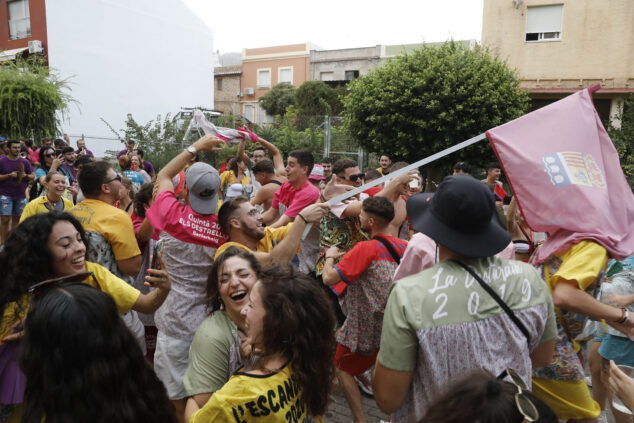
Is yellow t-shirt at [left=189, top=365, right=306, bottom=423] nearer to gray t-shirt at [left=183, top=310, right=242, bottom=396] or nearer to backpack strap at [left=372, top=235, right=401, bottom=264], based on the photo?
gray t-shirt at [left=183, top=310, right=242, bottom=396]

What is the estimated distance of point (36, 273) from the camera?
2303 millimetres

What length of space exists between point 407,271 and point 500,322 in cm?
105

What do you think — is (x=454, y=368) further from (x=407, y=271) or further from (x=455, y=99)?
(x=455, y=99)

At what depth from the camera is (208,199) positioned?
320cm

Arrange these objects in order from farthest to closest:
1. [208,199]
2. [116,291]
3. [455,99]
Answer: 1. [455,99]
2. [208,199]
3. [116,291]

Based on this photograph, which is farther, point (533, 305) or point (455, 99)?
point (455, 99)

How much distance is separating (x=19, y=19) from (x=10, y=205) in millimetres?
16538

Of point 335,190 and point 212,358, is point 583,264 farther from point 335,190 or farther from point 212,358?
point 335,190

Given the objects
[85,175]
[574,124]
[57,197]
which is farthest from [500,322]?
[57,197]

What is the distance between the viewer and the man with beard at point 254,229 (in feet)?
9.74

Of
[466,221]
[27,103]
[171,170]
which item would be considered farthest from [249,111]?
[466,221]

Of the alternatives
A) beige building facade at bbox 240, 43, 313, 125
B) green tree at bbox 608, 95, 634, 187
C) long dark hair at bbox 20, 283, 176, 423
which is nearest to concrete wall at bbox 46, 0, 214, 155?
beige building facade at bbox 240, 43, 313, 125

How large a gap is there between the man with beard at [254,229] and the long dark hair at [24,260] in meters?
0.95

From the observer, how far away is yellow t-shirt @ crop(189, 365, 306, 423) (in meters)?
1.60
